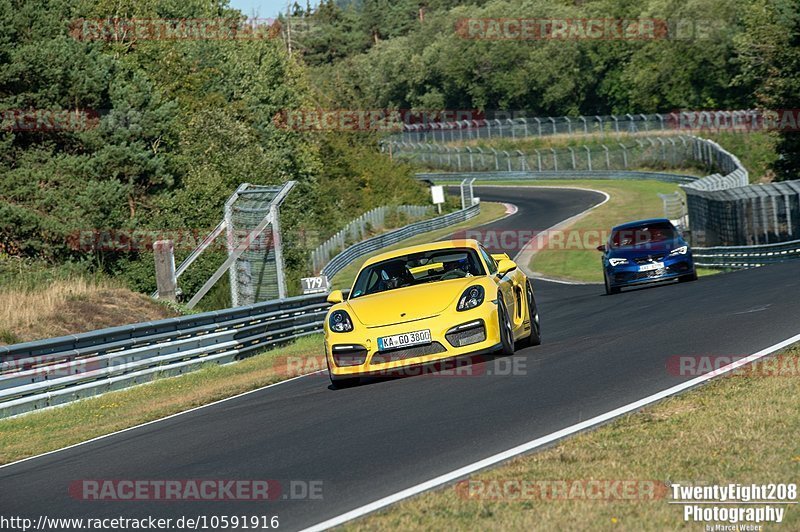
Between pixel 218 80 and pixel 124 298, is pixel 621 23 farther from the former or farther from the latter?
pixel 124 298

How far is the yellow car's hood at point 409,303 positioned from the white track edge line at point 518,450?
9.61ft

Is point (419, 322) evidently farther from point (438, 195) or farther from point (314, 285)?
point (438, 195)

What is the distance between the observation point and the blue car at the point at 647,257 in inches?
889

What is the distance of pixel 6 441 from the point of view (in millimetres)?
12344

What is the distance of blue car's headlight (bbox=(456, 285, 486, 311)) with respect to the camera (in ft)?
37.8

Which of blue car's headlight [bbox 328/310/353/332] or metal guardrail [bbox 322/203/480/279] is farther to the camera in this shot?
metal guardrail [bbox 322/203/480/279]

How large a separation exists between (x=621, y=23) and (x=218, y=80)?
57932 mm

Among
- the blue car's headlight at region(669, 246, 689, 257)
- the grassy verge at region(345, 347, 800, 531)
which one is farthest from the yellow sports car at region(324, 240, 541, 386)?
the blue car's headlight at region(669, 246, 689, 257)

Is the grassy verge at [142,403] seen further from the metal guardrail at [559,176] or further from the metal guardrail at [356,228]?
the metal guardrail at [559,176]

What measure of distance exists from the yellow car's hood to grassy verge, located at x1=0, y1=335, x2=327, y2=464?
1453mm

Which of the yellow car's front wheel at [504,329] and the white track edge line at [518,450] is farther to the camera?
the yellow car's front wheel at [504,329]

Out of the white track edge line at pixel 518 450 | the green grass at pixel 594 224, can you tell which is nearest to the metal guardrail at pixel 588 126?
the green grass at pixel 594 224

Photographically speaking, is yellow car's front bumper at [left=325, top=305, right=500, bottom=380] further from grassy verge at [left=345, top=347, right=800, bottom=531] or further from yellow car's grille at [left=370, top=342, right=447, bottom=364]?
grassy verge at [left=345, top=347, right=800, bottom=531]

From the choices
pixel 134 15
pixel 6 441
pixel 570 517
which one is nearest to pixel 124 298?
pixel 6 441
